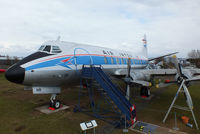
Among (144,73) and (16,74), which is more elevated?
(16,74)

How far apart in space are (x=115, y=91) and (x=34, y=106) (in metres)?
6.40

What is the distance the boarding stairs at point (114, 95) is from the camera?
7.54 m

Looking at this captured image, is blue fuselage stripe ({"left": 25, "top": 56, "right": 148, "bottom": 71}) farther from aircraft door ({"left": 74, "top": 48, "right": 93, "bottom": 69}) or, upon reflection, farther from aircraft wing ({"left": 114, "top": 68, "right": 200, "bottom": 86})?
aircraft wing ({"left": 114, "top": 68, "right": 200, "bottom": 86})

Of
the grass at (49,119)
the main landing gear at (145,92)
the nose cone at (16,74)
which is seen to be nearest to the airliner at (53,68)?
the nose cone at (16,74)

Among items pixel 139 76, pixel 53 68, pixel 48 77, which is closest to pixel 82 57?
pixel 53 68

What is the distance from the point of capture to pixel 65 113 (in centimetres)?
912

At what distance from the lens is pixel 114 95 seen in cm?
795

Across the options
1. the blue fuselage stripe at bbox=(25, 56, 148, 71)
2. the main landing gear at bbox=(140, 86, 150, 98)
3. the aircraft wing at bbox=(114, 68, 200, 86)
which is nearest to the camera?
the blue fuselage stripe at bbox=(25, 56, 148, 71)

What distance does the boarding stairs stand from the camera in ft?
24.7

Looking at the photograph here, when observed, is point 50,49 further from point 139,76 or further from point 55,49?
point 139,76

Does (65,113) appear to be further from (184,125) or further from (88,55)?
(184,125)

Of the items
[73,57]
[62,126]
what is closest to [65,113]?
[62,126]

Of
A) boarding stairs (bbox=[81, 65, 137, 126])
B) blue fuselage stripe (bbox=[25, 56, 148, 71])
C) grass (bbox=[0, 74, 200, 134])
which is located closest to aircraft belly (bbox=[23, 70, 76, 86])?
blue fuselage stripe (bbox=[25, 56, 148, 71])

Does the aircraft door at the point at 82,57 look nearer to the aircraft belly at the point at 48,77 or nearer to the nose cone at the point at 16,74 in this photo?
the aircraft belly at the point at 48,77
